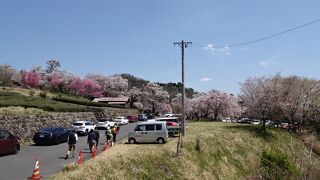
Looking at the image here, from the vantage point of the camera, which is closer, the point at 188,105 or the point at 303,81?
the point at 303,81

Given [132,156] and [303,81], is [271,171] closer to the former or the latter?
[132,156]

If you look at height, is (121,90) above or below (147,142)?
above

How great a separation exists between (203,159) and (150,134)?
459 centimetres

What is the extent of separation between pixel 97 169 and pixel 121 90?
328ft

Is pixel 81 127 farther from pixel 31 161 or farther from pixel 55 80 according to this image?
pixel 55 80

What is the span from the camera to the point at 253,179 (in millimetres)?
32031

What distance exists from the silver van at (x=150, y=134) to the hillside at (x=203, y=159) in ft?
2.70

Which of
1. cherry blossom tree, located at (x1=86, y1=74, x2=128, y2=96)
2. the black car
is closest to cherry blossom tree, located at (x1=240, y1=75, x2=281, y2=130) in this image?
the black car

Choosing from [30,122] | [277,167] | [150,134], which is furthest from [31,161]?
[277,167]

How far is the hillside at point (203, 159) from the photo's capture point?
836 inches

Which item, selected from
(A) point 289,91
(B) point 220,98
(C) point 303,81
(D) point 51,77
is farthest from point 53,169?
(D) point 51,77

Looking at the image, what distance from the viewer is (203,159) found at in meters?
31.2

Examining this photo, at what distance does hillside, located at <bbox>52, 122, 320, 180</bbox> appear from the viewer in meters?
21.2

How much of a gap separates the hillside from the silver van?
0.82 metres
